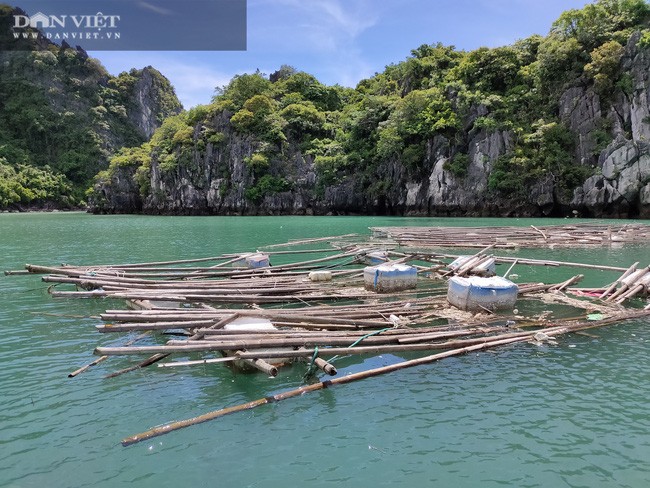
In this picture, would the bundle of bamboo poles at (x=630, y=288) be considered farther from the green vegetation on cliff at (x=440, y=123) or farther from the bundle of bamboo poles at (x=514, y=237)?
the green vegetation on cliff at (x=440, y=123)

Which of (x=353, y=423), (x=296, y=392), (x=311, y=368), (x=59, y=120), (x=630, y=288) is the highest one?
(x=59, y=120)

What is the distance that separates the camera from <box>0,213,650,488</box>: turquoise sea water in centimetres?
555

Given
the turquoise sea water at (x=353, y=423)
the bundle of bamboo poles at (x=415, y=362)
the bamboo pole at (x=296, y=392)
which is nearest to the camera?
the turquoise sea water at (x=353, y=423)

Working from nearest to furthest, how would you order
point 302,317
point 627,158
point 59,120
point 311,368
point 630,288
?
point 311,368 → point 302,317 → point 630,288 → point 627,158 → point 59,120

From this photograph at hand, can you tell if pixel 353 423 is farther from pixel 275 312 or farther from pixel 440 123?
pixel 440 123

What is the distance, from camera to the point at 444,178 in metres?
64.1

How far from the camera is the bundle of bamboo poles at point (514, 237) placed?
27438 millimetres

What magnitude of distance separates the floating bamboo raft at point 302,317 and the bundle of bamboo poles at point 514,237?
31.2 feet

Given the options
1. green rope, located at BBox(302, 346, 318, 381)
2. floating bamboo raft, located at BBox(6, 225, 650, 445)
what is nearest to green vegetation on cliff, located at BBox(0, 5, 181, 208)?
floating bamboo raft, located at BBox(6, 225, 650, 445)

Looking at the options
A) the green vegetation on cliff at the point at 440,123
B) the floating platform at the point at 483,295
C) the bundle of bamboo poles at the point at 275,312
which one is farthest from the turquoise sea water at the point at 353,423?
the green vegetation on cliff at the point at 440,123

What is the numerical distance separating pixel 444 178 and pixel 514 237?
35.3m

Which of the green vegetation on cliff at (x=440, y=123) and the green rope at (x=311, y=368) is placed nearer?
the green rope at (x=311, y=368)

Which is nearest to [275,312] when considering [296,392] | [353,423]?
[296,392]

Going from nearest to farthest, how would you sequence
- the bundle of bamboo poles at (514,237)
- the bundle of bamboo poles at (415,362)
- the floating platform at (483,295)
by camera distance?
the bundle of bamboo poles at (415,362) < the floating platform at (483,295) < the bundle of bamboo poles at (514,237)
